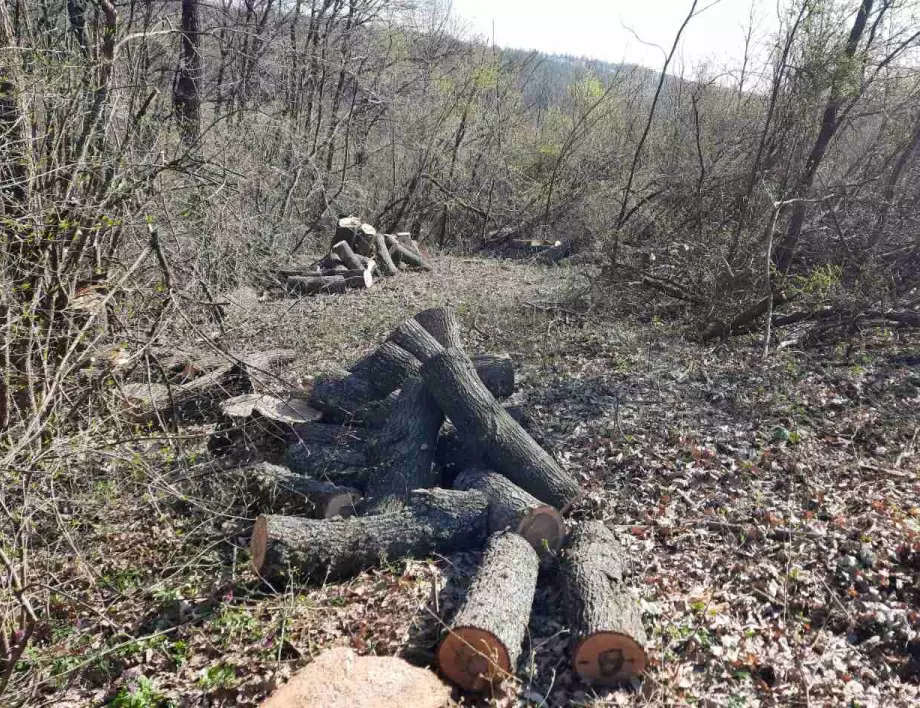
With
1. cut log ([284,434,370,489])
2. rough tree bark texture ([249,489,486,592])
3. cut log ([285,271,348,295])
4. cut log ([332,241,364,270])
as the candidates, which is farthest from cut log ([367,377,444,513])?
cut log ([332,241,364,270])

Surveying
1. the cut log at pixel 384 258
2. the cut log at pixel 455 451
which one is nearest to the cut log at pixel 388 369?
the cut log at pixel 455 451

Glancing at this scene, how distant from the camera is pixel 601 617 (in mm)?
3359

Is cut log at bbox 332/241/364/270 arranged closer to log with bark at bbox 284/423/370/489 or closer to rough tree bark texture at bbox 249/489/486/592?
log with bark at bbox 284/423/370/489

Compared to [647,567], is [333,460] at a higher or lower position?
lower

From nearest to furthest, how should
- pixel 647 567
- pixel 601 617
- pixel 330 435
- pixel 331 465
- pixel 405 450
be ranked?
pixel 601 617 < pixel 647 567 < pixel 405 450 < pixel 331 465 < pixel 330 435

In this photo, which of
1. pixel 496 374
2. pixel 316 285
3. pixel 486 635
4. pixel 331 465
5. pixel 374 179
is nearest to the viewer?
pixel 486 635

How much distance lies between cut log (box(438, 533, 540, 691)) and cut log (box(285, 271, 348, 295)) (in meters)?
8.44

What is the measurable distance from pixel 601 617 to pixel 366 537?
5.20ft

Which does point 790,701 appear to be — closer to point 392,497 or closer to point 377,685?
point 377,685

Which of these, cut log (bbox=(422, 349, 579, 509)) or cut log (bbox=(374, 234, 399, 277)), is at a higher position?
cut log (bbox=(422, 349, 579, 509))

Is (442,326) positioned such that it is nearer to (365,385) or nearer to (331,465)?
(365,385)

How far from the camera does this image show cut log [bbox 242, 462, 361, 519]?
4.72m

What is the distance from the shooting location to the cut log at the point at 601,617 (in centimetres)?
329

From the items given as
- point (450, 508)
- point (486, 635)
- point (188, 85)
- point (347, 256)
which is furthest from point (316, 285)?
point (486, 635)
